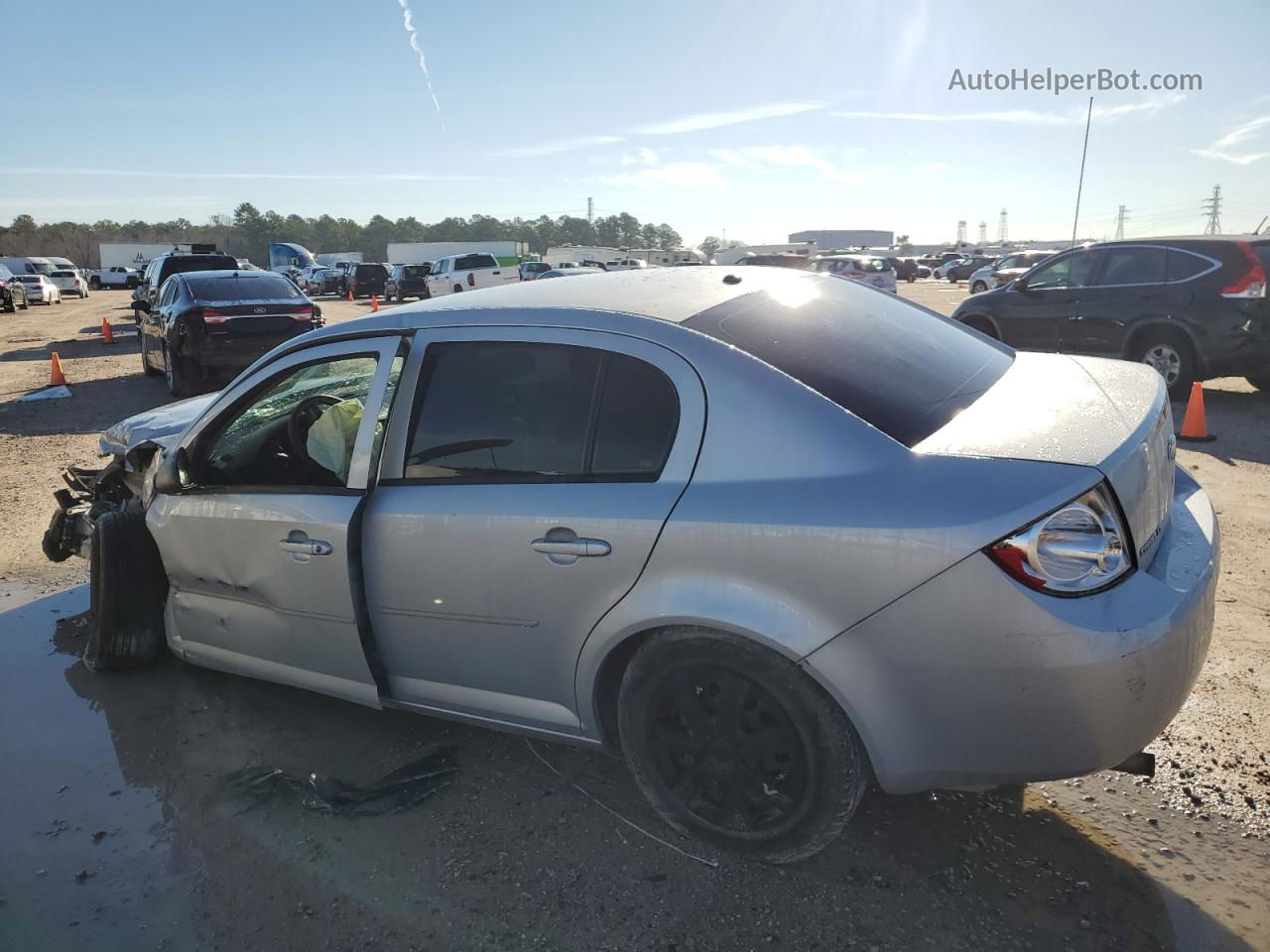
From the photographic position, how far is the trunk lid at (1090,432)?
2.22m

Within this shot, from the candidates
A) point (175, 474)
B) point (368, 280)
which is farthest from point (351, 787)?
point (368, 280)

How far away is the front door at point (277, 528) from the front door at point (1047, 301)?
852 cm

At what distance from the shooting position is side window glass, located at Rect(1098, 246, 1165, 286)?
29.7ft

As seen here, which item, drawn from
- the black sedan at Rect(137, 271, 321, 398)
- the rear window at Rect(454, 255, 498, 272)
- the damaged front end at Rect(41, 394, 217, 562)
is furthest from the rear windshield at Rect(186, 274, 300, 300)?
the rear window at Rect(454, 255, 498, 272)

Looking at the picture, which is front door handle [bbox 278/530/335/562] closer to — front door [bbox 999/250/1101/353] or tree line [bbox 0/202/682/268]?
front door [bbox 999/250/1101/353]

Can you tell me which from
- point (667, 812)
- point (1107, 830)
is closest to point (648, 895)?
point (667, 812)

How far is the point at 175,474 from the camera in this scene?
3.49 meters

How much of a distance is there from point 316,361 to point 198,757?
5.23 ft

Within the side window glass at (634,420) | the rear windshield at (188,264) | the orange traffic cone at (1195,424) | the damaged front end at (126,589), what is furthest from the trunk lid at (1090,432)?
the rear windshield at (188,264)

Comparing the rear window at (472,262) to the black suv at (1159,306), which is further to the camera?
the rear window at (472,262)

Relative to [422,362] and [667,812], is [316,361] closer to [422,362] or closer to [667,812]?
[422,362]

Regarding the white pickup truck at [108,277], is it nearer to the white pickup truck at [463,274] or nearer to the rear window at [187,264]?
the white pickup truck at [463,274]

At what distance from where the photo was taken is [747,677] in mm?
2357

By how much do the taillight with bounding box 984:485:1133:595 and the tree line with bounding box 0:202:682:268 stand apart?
326 ft
